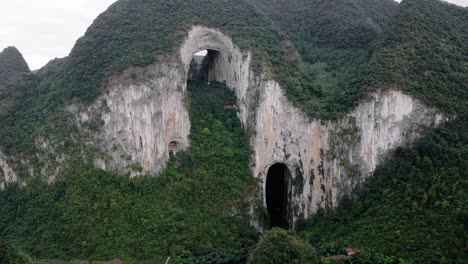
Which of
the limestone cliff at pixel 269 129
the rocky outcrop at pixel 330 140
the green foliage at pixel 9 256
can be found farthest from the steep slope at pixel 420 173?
the green foliage at pixel 9 256

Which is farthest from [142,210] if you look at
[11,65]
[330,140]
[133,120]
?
[11,65]

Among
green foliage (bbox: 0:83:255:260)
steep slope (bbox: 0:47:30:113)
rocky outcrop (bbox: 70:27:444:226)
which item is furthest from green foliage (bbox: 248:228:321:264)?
steep slope (bbox: 0:47:30:113)

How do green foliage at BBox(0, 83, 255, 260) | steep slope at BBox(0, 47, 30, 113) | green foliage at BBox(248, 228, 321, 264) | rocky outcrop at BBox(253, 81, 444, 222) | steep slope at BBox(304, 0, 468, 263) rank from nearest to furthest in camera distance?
green foliage at BBox(248, 228, 321, 264) < steep slope at BBox(304, 0, 468, 263) < green foliage at BBox(0, 83, 255, 260) < rocky outcrop at BBox(253, 81, 444, 222) < steep slope at BBox(0, 47, 30, 113)

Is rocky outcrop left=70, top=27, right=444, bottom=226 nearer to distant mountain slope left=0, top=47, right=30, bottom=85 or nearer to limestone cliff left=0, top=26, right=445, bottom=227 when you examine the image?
limestone cliff left=0, top=26, right=445, bottom=227

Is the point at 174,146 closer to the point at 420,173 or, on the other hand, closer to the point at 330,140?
the point at 330,140

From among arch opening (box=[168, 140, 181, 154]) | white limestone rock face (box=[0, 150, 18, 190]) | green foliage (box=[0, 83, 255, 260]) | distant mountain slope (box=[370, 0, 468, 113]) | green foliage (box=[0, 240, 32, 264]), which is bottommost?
green foliage (box=[0, 240, 32, 264])

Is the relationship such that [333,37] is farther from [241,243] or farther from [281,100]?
[241,243]

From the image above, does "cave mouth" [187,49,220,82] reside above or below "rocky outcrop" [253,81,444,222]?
above
